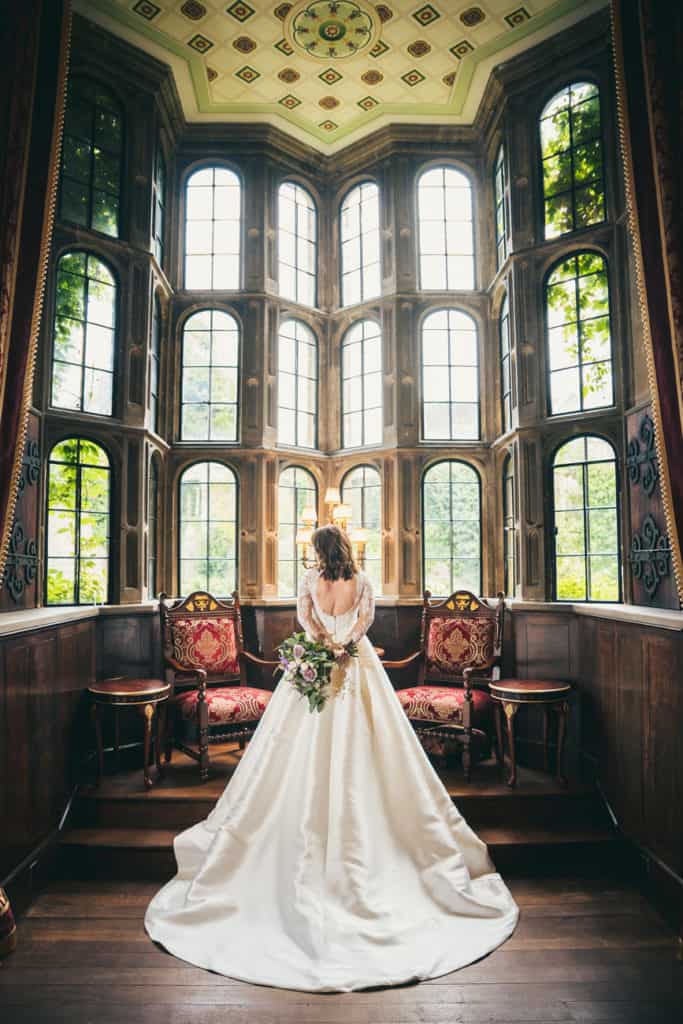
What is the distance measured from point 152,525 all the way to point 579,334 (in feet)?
12.7

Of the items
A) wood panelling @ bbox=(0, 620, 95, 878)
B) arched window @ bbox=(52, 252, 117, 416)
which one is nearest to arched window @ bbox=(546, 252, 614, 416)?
arched window @ bbox=(52, 252, 117, 416)

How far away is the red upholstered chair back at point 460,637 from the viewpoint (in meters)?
4.92

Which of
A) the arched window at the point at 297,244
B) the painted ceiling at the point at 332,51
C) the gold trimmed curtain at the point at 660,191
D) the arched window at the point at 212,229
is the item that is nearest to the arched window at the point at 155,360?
the arched window at the point at 212,229

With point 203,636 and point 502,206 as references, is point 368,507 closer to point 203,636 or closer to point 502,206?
point 203,636

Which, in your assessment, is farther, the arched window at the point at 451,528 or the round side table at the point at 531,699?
the arched window at the point at 451,528

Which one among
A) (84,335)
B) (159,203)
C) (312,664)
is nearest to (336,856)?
(312,664)

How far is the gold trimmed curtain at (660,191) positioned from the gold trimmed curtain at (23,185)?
265 centimetres

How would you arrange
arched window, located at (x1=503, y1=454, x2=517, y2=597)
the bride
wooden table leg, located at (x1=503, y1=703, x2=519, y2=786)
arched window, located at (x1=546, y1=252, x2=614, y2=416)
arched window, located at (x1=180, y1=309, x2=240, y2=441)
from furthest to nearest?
arched window, located at (x1=180, y1=309, x2=240, y2=441) < arched window, located at (x1=503, y1=454, x2=517, y2=597) < arched window, located at (x1=546, y1=252, x2=614, y2=416) < wooden table leg, located at (x1=503, y1=703, x2=519, y2=786) < the bride

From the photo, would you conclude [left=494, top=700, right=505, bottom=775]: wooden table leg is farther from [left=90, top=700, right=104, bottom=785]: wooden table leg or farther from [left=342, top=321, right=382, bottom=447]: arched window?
[left=342, top=321, right=382, bottom=447]: arched window

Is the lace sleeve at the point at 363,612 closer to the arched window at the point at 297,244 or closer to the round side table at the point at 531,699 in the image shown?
the round side table at the point at 531,699

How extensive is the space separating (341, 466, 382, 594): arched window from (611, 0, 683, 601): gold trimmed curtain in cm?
341

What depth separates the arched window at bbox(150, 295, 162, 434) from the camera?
571cm

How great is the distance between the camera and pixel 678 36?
288 cm

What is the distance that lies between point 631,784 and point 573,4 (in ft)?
18.4
